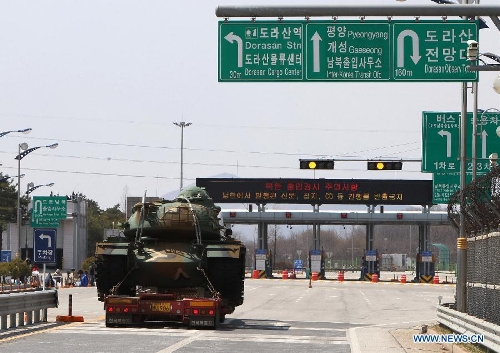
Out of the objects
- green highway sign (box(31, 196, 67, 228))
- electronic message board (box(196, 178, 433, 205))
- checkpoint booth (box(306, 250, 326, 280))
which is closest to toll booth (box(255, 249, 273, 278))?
checkpoint booth (box(306, 250, 326, 280))

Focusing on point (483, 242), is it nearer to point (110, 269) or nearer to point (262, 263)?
point (110, 269)

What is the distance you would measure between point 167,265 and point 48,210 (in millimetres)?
41386

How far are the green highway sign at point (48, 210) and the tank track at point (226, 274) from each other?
39.8 metres

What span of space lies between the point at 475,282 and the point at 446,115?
14.8 metres

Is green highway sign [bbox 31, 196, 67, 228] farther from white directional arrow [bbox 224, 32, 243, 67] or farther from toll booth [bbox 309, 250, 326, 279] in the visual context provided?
white directional arrow [bbox 224, 32, 243, 67]

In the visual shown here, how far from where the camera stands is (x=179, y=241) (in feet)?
92.8

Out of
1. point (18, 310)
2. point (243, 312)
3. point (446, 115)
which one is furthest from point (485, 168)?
point (18, 310)

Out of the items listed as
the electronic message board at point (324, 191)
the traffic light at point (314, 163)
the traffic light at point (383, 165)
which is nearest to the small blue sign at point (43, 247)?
the traffic light at point (314, 163)

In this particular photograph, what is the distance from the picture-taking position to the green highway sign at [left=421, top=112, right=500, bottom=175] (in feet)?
125

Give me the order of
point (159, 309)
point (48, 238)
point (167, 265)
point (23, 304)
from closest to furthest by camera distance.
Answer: point (23, 304)
point (159, 309)
point (167, 265)
point (48, 238)

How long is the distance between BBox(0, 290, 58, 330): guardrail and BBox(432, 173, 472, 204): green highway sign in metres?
17.1

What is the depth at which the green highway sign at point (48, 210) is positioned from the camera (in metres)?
66.4

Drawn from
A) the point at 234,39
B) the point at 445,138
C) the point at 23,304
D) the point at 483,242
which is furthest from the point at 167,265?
the point at 445,138

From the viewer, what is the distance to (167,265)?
27.2m
